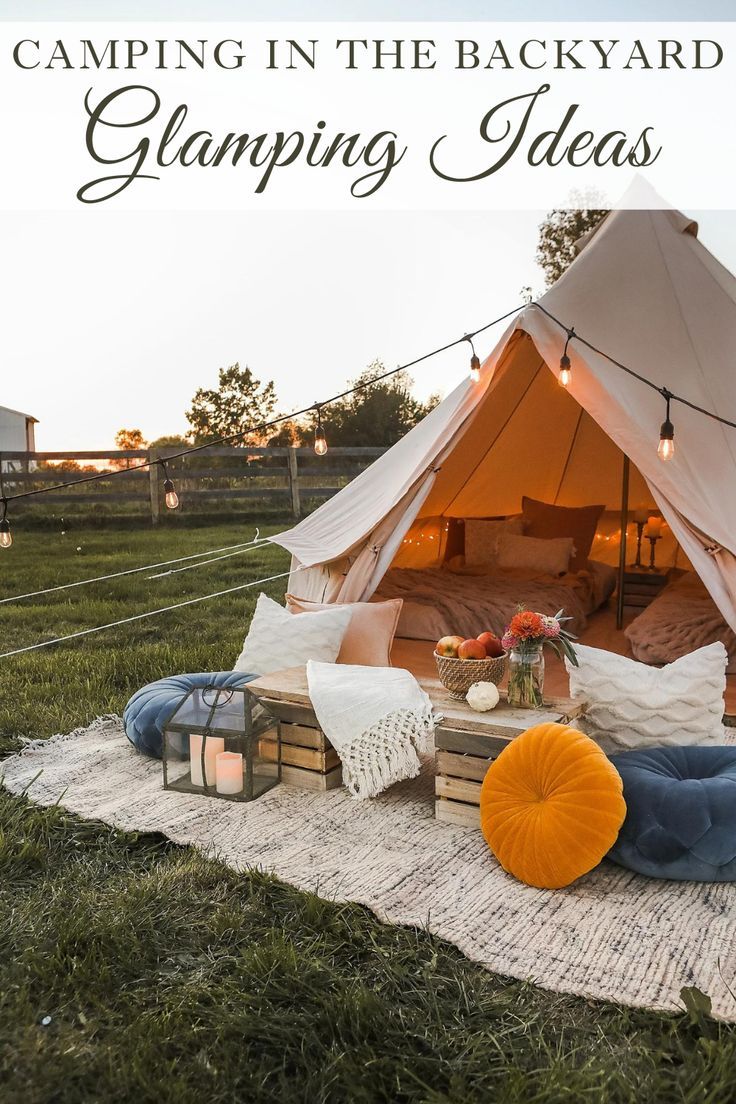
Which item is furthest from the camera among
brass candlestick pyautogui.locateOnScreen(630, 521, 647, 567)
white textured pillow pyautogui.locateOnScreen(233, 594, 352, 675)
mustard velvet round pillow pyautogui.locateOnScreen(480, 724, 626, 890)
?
brass candlestick pyautogui.locateOnScreen(630, 521, 647, 567)

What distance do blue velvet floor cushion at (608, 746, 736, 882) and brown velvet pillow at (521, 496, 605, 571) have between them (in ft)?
10.7

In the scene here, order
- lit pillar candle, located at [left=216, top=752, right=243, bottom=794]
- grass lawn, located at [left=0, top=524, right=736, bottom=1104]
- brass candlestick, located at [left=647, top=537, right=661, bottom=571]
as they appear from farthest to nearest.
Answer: brass candlestick, located at [left=647, top=537, right=661, bottom=571], lit pillar candle, located at [left=216, top=752, right=243, bottom=794], grass lawn, located at [left=0, top=524, right=736, bottom=1104]

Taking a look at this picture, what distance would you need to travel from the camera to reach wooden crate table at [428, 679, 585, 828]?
2729 mm

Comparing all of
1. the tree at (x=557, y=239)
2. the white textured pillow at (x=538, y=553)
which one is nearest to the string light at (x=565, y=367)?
the white textured pillow at (x=538, y=553)

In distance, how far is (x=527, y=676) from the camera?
2.88 meters

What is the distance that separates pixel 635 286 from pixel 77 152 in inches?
122

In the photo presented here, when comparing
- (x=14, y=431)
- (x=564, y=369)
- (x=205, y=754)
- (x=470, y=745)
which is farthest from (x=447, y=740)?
(x=14, y=431)

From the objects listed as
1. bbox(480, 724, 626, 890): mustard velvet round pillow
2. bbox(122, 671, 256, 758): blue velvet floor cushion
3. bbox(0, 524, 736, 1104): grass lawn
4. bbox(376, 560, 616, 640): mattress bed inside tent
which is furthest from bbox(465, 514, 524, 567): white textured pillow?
bbox(0, 524, 736, 1104): grass lawn

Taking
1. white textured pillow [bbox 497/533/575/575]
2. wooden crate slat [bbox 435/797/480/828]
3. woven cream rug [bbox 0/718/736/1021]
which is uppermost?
white textured pillow [bbox 497/533/575/575]

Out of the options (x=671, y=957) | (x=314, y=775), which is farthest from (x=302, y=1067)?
(x=314, y=775)

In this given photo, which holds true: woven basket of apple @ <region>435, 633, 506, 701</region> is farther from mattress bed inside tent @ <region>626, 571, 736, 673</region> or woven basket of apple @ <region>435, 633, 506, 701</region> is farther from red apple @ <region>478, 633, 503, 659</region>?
mattress bed inside tent @ <region>626, 571, 736, 673</region>

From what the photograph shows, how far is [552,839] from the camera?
2.34 metres

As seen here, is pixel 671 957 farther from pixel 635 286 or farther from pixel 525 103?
pixel 525 103

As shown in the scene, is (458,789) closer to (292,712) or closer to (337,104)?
(292,712)
